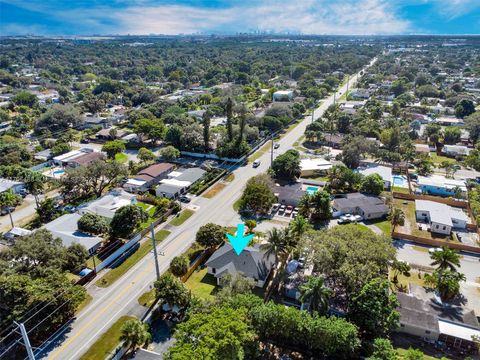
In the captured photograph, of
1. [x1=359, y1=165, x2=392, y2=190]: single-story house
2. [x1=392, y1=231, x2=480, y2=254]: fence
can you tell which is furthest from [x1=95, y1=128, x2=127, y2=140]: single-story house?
[x1=392, y1=231, x2=480, y2=254]: fence

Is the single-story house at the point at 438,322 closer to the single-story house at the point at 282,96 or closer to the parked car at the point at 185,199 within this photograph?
the parked car at the point at 185,199

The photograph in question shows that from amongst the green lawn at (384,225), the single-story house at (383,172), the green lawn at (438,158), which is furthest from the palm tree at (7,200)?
the green lawn at (438,158)

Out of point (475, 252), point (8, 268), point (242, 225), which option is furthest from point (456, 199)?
point (8, 268)

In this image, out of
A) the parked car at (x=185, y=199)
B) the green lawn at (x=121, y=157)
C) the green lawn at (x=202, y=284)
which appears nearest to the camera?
the green lawn at (x=202, y=284)

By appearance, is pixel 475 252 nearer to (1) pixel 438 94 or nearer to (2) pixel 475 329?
(2) pixel 475 329

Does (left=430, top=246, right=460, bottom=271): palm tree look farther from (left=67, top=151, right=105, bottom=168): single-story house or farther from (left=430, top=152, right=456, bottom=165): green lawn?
(left=67, top=151, right=105, bottom=168): single-story house

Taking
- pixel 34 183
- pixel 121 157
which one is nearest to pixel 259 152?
pixel 121 157

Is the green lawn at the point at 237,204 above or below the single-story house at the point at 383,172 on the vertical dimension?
below
